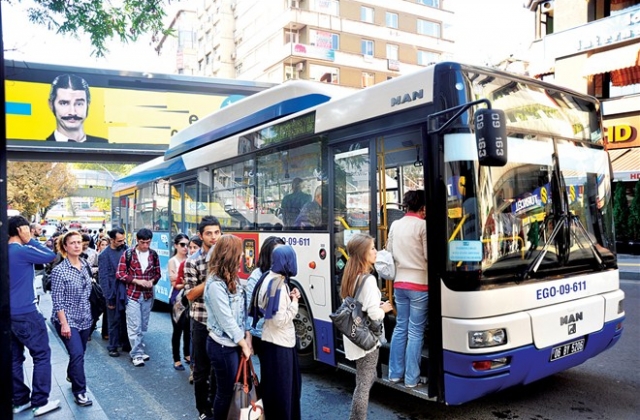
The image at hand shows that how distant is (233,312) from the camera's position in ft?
12.5

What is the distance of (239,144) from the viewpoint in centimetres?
711

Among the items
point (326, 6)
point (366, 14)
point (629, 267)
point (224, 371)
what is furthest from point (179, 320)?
point (366, 14)

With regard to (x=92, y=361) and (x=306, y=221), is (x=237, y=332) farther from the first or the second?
(x=92, y=361)

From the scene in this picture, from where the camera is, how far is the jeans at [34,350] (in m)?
4.79

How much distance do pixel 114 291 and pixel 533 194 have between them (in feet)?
19.2

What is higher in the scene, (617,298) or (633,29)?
(633,29)

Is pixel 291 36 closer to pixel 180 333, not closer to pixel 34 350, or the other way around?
pixel 180 333

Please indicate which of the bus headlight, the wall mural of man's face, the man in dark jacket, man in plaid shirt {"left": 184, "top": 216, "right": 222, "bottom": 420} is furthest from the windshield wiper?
the wall mural of man's face

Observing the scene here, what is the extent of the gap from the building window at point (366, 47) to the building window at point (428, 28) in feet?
19.9

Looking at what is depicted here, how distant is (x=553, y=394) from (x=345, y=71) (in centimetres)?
3940

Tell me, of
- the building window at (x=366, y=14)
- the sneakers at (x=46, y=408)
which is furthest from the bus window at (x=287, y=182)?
the building window at (x=366, y=14)

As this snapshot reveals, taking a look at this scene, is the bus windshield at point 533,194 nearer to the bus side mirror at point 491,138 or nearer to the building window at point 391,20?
the bus side mirror at point 491,138

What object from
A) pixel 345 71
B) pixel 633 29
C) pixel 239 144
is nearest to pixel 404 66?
pixel 345 71

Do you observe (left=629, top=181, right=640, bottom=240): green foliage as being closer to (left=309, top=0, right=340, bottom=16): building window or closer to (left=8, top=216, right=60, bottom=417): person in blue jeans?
(left=8, top=216, right=60, bottom=417): person in blue jeans
